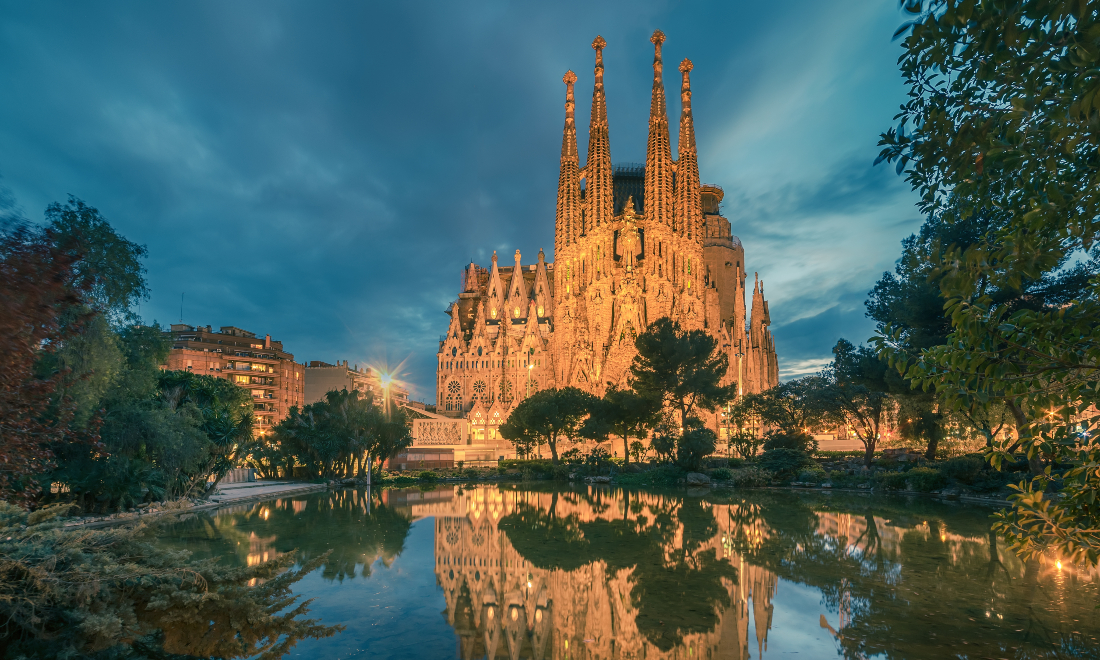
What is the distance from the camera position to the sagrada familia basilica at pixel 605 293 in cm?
5991

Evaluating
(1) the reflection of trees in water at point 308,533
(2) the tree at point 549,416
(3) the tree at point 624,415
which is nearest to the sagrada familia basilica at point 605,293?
(2) the tree at point 549,416

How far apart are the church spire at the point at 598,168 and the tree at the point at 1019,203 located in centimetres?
5919

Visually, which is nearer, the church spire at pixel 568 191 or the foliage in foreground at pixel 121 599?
the foliage in foreground at pixel 121 599

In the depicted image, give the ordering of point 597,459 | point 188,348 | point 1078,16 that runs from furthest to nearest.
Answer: point 188,348
point 597,459
point 1078,16

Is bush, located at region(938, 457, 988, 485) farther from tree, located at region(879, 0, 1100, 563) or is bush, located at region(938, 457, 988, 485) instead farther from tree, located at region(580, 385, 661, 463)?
tree, located at region(879, 0, 1100, 563)

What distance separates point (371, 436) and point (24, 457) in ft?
92.4

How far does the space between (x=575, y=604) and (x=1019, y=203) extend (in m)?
7.30

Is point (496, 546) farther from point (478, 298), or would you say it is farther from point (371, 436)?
point (478, 298)

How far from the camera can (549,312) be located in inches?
2813

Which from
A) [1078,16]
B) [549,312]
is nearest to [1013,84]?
[1078,16]

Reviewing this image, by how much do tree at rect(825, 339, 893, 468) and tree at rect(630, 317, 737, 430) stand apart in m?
6.95

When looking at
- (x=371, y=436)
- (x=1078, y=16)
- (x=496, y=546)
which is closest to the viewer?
(x=1078, y=16)

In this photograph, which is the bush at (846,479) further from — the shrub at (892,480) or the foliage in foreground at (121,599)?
the foliage in foreground at (121,599)

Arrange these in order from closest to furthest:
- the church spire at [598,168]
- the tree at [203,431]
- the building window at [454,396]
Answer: the tree at [203,431] < the church spire at [598,168] < the building window at [454,396]
